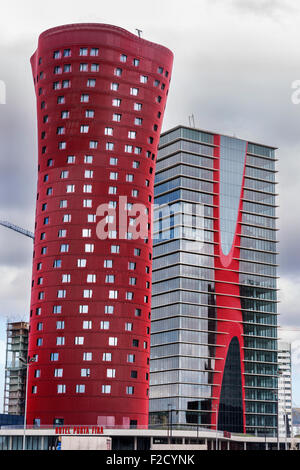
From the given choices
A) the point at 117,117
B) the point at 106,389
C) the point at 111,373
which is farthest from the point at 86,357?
the point at 117,117

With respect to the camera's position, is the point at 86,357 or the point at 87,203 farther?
the point at 87,203

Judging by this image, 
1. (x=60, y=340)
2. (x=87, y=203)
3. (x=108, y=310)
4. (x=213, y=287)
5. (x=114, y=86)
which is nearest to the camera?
(x=60, y=340)

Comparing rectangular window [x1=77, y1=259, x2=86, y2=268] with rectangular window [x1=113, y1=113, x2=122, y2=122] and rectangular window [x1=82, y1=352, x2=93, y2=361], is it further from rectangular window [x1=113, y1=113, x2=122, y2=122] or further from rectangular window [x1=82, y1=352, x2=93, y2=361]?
rectangular window [x1=113, y1=113, x2=122, y2=122]

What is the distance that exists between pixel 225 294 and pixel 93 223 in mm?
70925

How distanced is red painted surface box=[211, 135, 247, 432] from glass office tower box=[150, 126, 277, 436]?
0.88ft

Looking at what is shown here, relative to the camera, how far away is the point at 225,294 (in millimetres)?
185750

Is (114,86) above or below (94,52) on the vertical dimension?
below

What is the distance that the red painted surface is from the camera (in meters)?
182

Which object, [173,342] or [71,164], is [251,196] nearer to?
[173,342]

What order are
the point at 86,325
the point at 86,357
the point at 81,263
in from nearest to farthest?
the point at 86,357 < the point at 86,325 < the point at 81,263

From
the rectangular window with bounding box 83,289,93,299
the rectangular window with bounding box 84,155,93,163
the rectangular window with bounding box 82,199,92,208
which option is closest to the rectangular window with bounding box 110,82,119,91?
the rectangular window with bounding box 84,155,93,163

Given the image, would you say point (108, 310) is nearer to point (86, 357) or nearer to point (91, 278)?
point (91, 278)

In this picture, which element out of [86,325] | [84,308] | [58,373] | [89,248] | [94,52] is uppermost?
[94,52]
